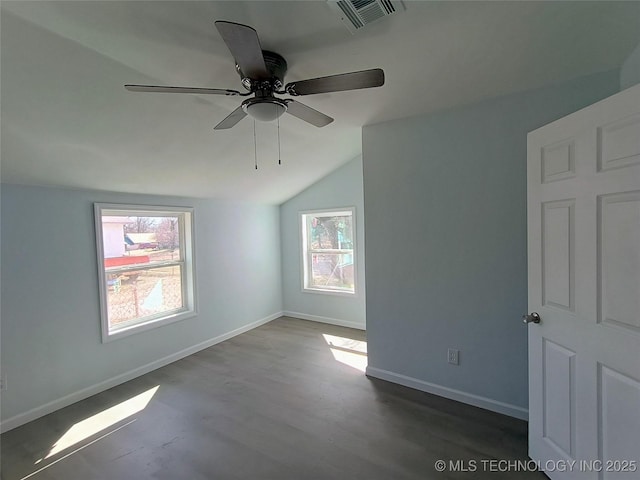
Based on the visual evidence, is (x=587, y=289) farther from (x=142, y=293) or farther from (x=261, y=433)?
(x=142, y=293)

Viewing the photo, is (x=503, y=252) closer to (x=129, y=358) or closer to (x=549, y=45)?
(x=549, y=45)

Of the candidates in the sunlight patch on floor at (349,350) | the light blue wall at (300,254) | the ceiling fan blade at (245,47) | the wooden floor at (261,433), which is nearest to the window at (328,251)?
the light blue wall at (300,254)

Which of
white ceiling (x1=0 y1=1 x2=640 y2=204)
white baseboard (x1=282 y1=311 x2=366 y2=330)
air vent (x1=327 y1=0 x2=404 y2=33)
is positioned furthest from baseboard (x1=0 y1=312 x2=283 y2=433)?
air vent (x1=327 y1=0 x2=404 y2=33)

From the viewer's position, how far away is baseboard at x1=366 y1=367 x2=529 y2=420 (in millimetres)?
2268

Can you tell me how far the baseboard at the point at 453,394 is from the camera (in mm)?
2268

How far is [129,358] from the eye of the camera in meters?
3.07

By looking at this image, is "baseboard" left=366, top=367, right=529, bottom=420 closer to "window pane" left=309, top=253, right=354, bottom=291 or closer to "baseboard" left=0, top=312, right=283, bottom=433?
"window pane" left=309, top=253, right=354, bottom=291

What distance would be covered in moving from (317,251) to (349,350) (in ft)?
5.85

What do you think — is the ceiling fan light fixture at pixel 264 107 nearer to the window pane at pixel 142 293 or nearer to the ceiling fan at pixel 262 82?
the ceiling fan at pixel 262 82

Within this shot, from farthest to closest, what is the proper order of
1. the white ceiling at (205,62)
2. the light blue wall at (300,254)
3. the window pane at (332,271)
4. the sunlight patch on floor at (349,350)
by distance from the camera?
1. the window pane at (332,271)
2. the light blue wall at (300,254)
3. the sunlight patch on floor at (349,350)
4. the white ceiling at (205,62)

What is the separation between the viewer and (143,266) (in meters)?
3.30

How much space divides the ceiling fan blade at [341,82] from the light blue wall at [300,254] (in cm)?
287

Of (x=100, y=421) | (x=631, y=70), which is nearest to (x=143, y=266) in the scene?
(x=100, y=421)

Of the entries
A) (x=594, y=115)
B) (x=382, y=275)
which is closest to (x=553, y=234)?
(x=594, y=115)
